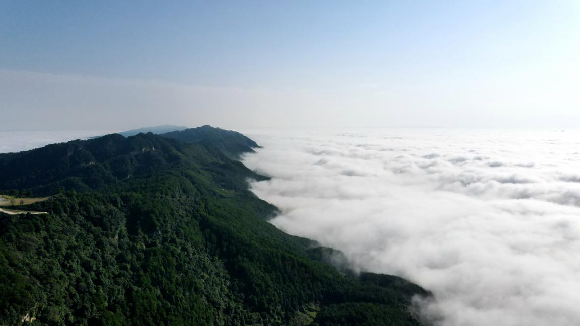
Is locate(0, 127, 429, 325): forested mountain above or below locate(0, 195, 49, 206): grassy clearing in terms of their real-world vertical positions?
below

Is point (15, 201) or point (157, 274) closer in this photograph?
point (15, 201)

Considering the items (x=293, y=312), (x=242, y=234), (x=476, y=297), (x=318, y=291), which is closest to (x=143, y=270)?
(x=242, y=234)

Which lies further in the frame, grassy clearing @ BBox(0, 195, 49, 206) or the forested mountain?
grassy clearing @ BBox(0, 195, 49, 206)

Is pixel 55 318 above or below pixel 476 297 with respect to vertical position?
above

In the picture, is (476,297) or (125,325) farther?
(476,297)

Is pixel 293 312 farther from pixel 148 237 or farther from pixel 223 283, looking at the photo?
pixel 148 237

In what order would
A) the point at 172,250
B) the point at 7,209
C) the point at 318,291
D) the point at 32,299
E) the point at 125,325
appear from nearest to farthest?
the point at 32,299 < the point at 125,325 < the point at 7,209 < the point at 172,250 < the point at 318,291

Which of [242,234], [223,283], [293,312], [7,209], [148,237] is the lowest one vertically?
[293,312]

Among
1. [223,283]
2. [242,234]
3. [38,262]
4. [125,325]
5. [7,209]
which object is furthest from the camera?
[242,234]

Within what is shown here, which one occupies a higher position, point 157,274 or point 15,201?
point 15,201

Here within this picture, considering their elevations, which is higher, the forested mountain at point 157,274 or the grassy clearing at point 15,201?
the grassy clearing at point 15,201

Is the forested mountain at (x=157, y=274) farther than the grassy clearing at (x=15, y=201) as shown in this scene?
No
